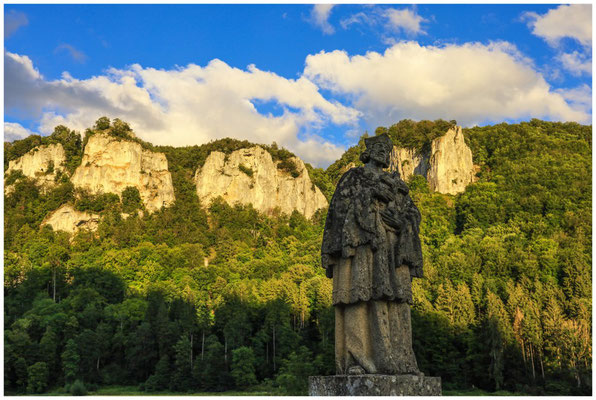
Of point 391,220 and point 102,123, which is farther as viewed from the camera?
point 102,123

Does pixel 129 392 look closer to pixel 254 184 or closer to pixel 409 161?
pixel 254 184

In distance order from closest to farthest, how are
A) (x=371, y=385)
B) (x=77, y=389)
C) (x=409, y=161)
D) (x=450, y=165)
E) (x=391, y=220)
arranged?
(x=371, y=385)
(x=391, y=220)
(x=77, y=389)
(x=450, y=165)
(x=409, y=161)

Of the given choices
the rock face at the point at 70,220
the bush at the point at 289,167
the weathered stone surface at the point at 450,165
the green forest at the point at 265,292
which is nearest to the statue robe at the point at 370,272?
the green forest at the point at 265,292

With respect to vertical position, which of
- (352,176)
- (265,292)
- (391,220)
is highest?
(265,292)

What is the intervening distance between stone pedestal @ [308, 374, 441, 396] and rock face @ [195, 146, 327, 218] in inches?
6468

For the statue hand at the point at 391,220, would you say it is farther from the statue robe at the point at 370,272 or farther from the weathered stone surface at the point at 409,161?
the weathered stone surface at the point at 409,161

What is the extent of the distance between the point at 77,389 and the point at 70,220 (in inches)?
3739

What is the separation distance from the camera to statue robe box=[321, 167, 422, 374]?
30.9ft

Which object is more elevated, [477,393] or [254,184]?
[254,184]

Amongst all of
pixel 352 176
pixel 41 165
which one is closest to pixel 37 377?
pixel 352 176

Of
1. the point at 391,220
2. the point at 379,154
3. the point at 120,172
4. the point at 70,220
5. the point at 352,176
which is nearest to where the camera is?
the point at 391,220

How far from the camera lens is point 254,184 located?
578 ft

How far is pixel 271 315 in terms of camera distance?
71.8 m

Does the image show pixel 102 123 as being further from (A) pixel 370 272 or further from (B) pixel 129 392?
(A) pixel 370 272
